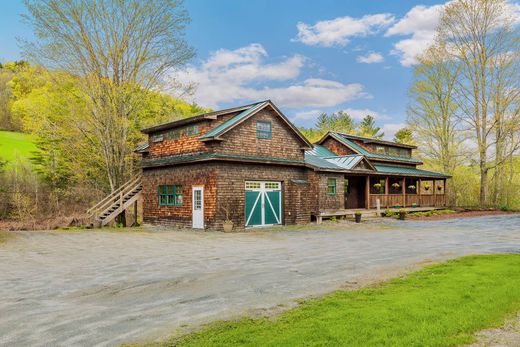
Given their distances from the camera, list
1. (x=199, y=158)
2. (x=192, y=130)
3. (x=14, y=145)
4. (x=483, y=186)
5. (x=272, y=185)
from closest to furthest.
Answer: (x=199, y=158) → (x=192, y=130) → (x=272, y=185) → (x=483, y=186) → (x=14, y=145)

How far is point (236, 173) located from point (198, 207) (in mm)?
2837

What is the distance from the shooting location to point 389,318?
606 cm

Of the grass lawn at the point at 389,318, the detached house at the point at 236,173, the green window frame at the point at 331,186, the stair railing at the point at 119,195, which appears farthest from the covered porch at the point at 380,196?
the grass lawn at the point at 389,318

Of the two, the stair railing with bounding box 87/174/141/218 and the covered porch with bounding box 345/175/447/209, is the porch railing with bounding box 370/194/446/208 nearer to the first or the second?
the covered porch with bounding box 345/175/447/209

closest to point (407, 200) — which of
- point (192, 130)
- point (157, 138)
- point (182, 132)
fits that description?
point (192, 130)

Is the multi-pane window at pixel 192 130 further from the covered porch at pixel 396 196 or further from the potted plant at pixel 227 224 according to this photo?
the covered porch at pixel 396 196

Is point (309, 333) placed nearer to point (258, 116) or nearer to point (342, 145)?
point (258, 116)

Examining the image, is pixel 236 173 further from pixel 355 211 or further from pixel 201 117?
pixel 355 211

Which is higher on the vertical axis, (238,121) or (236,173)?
(238,121)

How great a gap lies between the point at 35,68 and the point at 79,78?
8.69 feet

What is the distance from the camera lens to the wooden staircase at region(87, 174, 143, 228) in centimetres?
2542

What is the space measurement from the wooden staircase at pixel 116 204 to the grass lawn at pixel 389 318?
20603 millimetres

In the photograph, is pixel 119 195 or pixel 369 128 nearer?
pixel 119 195

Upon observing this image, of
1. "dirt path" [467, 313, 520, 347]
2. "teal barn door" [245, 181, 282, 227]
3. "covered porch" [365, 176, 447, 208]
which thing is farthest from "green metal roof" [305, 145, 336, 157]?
"dirt path" [467, 313, 520, 347]
